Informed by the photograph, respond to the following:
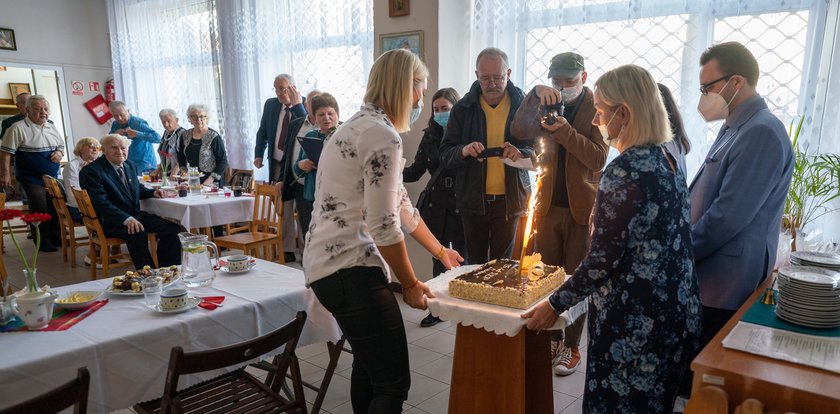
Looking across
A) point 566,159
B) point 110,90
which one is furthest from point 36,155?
point 566,159

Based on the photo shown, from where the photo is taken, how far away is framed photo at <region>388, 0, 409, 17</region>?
384 cm

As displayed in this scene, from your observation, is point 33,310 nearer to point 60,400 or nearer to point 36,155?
point 60,400

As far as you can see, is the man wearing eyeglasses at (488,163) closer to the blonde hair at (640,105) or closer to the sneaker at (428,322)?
the sneaker at (428,322)

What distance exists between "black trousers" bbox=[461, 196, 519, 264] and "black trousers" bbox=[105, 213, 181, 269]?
2513 mm

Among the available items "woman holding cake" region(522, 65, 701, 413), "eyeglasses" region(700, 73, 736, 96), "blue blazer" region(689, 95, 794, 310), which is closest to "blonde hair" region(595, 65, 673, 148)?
"woman holding cake" region(522, 65, 701, 413)

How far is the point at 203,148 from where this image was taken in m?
5.20

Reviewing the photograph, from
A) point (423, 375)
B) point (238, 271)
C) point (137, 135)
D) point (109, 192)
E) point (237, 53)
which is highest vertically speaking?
point (237, 53)

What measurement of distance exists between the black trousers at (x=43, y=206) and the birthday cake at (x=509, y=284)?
18.8 feet

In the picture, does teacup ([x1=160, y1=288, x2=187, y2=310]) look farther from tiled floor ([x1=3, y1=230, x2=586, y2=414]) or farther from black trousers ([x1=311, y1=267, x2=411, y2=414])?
tiled floor ([x1=3, y1=230, x2=586, y2=414])

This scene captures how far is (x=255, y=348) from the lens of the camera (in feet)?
5.11

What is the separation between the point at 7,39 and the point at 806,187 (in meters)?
9.12

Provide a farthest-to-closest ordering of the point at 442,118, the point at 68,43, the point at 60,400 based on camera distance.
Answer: the point at 68,43
the point at 442,118
the point at 60,400

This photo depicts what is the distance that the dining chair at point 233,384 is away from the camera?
4.77 ft

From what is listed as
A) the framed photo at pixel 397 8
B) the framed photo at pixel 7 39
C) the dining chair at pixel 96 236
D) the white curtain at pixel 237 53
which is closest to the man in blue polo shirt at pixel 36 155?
the white curtain at pixel 237 53
